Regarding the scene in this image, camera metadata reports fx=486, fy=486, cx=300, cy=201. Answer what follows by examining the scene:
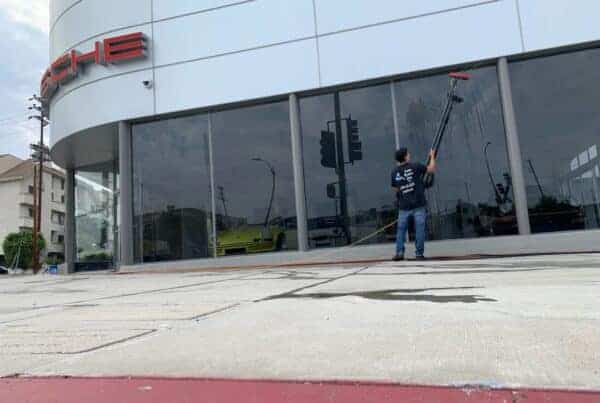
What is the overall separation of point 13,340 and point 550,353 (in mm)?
2050

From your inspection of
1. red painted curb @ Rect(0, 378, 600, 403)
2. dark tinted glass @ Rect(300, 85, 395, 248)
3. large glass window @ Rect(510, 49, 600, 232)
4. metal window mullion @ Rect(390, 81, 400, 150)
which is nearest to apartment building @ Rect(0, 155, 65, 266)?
dark tinted glass @ Rect(300, 85, 395, 248)

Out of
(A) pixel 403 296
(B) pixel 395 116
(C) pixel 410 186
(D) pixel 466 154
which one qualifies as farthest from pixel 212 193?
(A) pixel 403 296

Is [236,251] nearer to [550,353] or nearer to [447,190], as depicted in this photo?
[447,190]

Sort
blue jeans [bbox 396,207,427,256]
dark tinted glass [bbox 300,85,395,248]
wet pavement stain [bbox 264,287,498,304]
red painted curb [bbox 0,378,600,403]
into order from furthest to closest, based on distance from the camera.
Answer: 1. dark tinted glass [bbox 300,85,395,248]
2. blue jeans [bbox 396,207,427,256]
3. wet pavement stain [bbox 264,287,498,304]
4. red painted curb [bbox 0,378,600,403]

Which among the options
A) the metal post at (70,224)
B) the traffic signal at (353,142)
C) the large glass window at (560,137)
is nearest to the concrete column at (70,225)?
the metal post at (70,224)

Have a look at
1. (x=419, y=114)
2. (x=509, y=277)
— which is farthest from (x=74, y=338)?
(x=419, y=114)

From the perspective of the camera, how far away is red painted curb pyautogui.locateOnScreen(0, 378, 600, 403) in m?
1.04

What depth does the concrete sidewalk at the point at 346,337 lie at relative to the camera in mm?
1260

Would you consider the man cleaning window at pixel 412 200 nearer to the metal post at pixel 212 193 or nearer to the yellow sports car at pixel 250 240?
the yellow sports car at pixel 250 240

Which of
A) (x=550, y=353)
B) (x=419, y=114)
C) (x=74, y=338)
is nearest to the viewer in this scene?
(x=550, y=353)

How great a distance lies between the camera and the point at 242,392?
46.3 inches

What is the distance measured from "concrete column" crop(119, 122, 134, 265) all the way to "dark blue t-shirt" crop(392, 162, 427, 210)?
5.14 meters

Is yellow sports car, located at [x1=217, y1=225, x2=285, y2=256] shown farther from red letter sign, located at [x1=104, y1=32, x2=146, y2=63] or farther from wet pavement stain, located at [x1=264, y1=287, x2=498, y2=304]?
wet pavement stain, located at [x1=264, y1=287, x2=498, y2=304]

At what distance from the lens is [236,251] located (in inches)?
324
